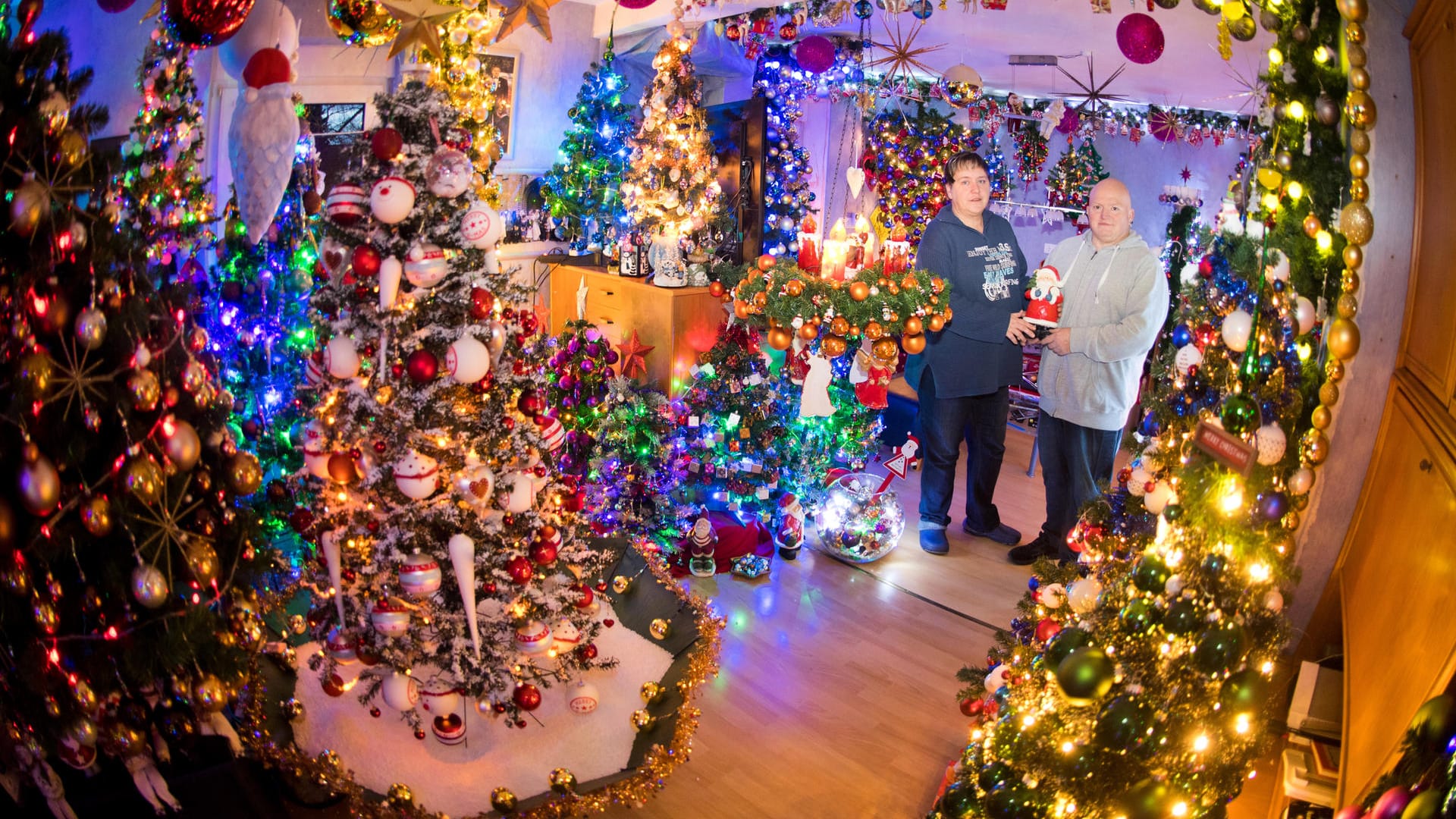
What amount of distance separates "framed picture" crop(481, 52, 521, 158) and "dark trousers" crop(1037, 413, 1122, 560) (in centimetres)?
343

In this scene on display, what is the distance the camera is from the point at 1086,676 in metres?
1.74

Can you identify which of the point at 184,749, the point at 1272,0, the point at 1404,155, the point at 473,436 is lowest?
the point at 184,749

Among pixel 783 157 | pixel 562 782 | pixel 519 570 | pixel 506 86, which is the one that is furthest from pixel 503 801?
pixel 783 157

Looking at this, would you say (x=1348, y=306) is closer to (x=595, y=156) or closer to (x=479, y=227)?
(x=479, y=227)

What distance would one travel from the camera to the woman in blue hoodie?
364cm

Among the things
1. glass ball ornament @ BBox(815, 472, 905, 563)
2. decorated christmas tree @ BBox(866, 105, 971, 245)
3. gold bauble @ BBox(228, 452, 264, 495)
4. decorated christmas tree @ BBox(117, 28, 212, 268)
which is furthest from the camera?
decorated christmas tree @ BBox(866, 105, 971, 245)

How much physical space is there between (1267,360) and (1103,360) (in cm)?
157

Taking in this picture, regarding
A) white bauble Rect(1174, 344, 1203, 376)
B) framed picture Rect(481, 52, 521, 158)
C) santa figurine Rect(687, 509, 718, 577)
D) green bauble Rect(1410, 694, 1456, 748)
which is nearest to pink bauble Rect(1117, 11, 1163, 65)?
white bauble Rect(1174, 344, 1203, 376)

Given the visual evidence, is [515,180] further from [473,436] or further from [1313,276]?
[1313,276]

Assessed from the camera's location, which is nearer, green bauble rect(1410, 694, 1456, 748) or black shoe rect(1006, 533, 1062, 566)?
green bauble rect(1410, 694, 1456, 748)

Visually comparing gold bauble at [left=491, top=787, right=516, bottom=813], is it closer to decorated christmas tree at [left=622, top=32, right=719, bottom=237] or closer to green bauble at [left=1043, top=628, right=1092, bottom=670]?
green bauble at [left=1043, top=628, right=1092, bottom=670]

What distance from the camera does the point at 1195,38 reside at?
427 cm

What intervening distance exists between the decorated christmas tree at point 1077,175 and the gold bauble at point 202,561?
8835mm

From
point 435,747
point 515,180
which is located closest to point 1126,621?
point 435,747
